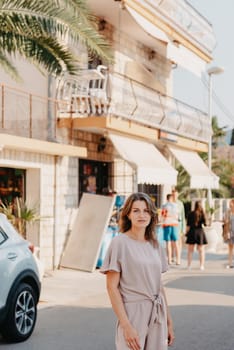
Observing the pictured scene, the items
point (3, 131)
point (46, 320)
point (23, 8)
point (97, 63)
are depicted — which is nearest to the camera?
point (46, 320)

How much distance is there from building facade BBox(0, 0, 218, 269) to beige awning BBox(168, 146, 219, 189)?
0.05 metres

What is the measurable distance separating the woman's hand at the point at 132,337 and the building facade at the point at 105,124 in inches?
377

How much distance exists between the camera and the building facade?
1603cm

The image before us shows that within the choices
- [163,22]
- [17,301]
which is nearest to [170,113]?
[163,22]

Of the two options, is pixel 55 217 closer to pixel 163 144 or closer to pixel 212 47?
pixel 163 144

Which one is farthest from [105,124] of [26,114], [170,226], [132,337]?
[132,337]

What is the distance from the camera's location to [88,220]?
16719mm

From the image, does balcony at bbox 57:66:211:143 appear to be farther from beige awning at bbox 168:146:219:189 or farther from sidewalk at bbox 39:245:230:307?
sidewalk at bbox 39:245:230:307

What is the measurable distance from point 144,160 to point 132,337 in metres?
14.5

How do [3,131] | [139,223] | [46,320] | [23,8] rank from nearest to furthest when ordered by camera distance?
[139,223] < [46,320] < [23,8] < [3,131]

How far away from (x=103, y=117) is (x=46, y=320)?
7.93 meters

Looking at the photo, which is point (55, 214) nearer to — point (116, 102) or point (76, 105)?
point (76, 105)

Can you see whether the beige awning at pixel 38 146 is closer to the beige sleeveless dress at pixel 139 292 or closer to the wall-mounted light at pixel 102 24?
the wall-mounted light at pixel 102 24

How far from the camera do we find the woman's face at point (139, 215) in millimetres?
4523
